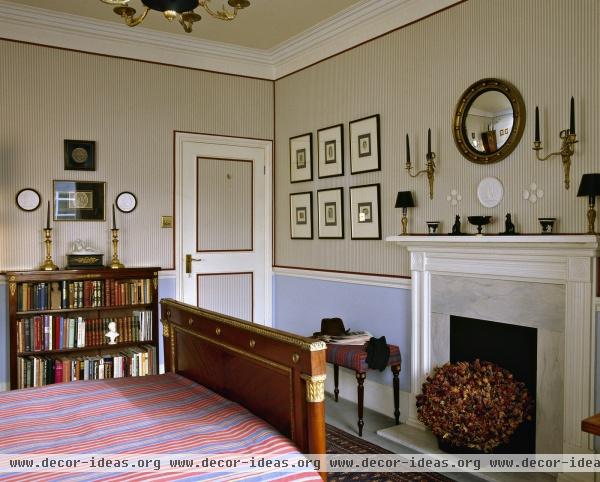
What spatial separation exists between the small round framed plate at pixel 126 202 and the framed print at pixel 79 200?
14 cm

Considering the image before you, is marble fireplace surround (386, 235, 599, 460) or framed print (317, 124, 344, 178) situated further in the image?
framed print (317, 124, 344, 178)

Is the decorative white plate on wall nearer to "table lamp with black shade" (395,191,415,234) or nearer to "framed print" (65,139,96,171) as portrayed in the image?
"table lamp with black shade" (395,191,415,234)

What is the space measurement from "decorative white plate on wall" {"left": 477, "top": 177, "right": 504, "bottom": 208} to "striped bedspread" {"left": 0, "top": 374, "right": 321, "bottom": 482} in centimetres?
202

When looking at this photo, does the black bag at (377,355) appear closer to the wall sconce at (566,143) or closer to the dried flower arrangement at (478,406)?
the dried flower arrangement at (478,406)

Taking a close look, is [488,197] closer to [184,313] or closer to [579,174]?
[579,174]

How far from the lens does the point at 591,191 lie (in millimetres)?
2885

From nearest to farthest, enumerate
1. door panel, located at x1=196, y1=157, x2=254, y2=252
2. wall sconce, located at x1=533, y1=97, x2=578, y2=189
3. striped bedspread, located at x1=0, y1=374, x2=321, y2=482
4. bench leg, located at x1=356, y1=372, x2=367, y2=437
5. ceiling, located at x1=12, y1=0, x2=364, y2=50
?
striped bedspread, located at x1=0, y1=374, x2=321, y2=482 < wall sconce, located at x1=533, y1=97, x2=578, y2=189 < bench leg, located at x1=356, y1=372, x2=367, y2=437 < ceiling, located at x1=12, y1=0, x2=364, y2=50 < door panel, located at x1=196, y1=157, x2=254, y2=252

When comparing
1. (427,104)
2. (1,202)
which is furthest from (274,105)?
(1,202)

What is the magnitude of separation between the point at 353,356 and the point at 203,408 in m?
1.61

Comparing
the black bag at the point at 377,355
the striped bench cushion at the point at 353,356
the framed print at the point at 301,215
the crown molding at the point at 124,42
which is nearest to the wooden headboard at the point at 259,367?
the striped bench cushion at the point at 353,356

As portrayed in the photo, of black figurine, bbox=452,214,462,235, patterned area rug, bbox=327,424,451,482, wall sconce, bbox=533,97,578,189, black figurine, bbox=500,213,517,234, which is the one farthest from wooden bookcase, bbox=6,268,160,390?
wall sconce, bbox=533,97,578,189

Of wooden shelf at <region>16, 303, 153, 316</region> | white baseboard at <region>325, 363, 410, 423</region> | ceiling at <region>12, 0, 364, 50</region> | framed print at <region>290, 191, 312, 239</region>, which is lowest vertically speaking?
white baseboard at <region>325, 363, 410, 423</region>

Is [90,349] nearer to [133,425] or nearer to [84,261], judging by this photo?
[84,261]

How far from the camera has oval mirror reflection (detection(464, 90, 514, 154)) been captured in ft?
11.3
